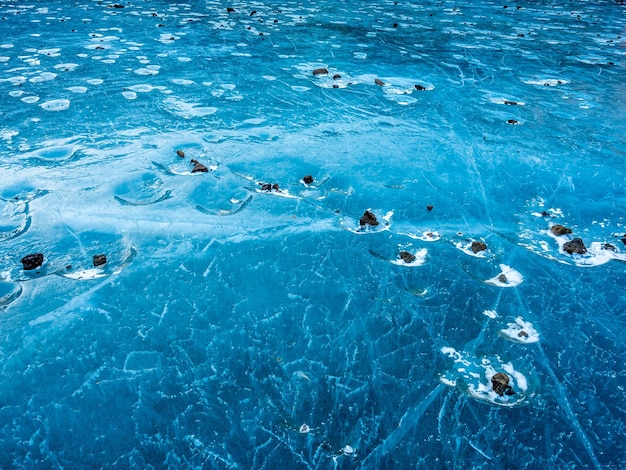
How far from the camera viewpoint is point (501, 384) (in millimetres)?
2238

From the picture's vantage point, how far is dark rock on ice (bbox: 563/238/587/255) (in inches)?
125

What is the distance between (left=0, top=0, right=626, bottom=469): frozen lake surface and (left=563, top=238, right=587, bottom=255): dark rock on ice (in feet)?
0.07

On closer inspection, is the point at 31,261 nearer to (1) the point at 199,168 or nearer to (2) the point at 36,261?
(2) the point at 36,261

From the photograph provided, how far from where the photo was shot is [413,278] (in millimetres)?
2949

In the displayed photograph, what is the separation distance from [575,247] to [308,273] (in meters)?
2.09

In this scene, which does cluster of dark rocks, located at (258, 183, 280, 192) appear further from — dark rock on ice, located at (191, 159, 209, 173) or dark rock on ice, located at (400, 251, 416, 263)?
dark rock on ice, located at (400, 251, 416, 263)

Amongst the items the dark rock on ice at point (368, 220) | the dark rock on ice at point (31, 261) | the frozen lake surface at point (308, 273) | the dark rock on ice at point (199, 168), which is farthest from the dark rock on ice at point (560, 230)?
the dark rock on ice at point (31, 261)

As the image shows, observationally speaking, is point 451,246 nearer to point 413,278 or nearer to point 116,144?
point 413,278

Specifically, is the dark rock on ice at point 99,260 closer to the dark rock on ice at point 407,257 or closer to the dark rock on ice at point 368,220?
the dark rock on ice at point 368,220

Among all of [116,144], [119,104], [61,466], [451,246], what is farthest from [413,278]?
[119,104]

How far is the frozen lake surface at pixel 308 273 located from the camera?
6.80ft

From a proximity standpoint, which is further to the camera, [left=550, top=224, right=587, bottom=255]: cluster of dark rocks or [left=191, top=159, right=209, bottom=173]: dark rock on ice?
[left=191, top=159, right=209, bottom=173]: dark rock on ice

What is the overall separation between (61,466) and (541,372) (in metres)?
2.54

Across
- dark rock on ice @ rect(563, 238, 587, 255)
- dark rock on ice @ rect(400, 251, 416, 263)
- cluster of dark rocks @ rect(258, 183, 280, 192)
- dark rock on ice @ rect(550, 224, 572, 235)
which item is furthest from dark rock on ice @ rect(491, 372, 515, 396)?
cluster of dark rocks @ rect(258, 183, 280, 192)
